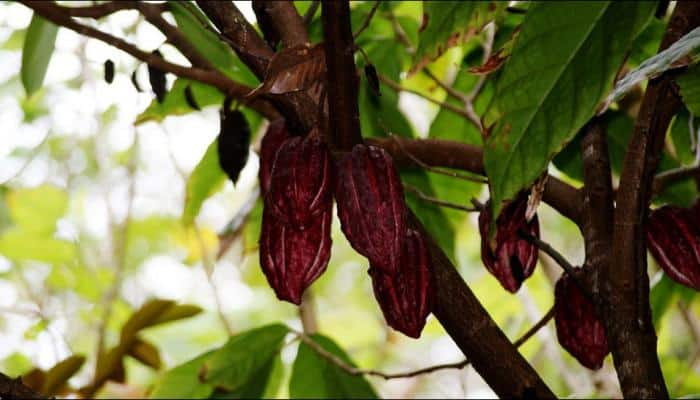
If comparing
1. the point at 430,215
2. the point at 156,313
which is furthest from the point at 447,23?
the point at 156,313

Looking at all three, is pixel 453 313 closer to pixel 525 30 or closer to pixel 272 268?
pixel 272 268

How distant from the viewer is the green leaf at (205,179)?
1.50 m

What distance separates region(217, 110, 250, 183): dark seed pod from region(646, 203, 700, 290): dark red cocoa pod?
0.46 meters

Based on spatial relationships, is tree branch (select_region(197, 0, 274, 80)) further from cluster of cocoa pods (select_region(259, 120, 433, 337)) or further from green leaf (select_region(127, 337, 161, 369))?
green leaf (select_region(127, 337, 161, 369))

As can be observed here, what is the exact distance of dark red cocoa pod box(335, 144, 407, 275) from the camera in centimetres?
78

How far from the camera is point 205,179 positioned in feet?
4.99

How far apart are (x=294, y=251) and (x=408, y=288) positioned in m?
0.10

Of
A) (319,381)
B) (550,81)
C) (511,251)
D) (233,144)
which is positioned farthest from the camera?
(319,381)

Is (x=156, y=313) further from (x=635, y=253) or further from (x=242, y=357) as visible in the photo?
(x=635, y=253)

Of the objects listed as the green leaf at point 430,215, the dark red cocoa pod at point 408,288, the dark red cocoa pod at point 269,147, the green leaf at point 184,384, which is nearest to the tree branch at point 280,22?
A: the dark red cocoa pod at point 269,147

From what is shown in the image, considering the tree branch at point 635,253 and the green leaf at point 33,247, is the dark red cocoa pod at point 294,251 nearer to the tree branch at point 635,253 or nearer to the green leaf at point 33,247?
the tree branch at point 635,253

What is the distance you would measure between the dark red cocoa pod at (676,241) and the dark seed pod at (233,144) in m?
0.46

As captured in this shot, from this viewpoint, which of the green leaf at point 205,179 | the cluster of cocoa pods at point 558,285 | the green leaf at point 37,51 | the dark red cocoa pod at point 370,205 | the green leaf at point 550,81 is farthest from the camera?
the green leaf at point 205,179

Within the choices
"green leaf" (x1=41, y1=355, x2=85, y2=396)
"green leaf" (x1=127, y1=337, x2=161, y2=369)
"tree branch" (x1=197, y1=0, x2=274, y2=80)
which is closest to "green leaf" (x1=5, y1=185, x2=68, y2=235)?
"green leaf" (x1=127, y1=337, x2=161, y2=369)
